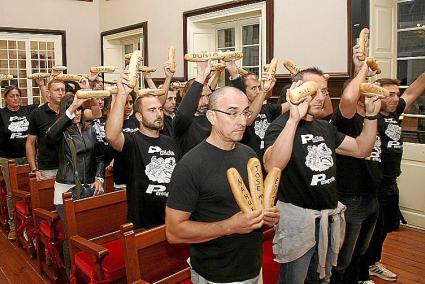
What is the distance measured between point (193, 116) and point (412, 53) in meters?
2.81

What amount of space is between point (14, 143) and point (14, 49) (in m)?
3.52

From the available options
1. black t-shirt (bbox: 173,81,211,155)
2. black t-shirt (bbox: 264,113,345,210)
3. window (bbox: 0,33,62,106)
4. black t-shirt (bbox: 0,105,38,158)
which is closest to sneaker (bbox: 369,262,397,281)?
black t-shirt (bbox: 264,113,345,210)

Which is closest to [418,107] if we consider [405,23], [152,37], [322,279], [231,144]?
[405,23]

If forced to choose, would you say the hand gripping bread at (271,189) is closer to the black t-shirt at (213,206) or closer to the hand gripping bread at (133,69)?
the black t-shirt at (213,206)

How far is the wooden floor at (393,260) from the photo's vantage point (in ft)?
10.7

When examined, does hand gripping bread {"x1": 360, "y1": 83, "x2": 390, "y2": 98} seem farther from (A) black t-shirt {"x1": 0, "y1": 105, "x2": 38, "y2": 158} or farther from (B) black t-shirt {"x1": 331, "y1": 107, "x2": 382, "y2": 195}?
(A) black t-shirt {"x1": 0, "y1": 105, "x2": 38, "y2": 158}

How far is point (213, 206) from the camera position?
1.63 meters

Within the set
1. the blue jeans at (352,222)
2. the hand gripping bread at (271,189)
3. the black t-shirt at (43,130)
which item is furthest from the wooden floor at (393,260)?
the hand gripping bread at (271,189)

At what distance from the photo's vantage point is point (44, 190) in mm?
3238

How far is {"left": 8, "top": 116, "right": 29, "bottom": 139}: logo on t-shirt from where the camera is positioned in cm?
454

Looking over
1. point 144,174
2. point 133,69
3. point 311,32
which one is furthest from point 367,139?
point 311,32

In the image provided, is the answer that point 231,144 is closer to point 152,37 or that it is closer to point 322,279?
point 322,279

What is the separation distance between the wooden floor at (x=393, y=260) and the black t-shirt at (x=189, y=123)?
157cm

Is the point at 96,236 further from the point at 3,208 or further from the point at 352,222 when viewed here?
the point at 3,208
